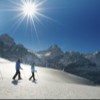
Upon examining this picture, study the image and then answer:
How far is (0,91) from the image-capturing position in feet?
47.1

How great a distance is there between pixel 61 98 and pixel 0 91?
3.86 m

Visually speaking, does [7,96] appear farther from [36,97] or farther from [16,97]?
[36,97]

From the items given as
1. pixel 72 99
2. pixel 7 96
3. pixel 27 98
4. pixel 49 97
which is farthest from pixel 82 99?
pixel 7 96

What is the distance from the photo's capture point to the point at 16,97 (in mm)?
12734

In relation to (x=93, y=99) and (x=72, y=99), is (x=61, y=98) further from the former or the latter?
(x=93, y=99)

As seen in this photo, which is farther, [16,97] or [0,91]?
[0,91]

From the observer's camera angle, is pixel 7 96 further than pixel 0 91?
No

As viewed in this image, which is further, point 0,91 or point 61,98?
point 0,91

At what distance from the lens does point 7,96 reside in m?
12.9

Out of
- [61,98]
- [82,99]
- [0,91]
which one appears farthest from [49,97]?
[0,91]

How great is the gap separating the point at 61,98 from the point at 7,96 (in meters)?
2.97

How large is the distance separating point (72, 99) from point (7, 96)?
11.7 feet

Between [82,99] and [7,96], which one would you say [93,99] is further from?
[7,96]

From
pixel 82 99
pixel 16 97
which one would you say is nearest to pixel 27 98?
pixel 16 97
